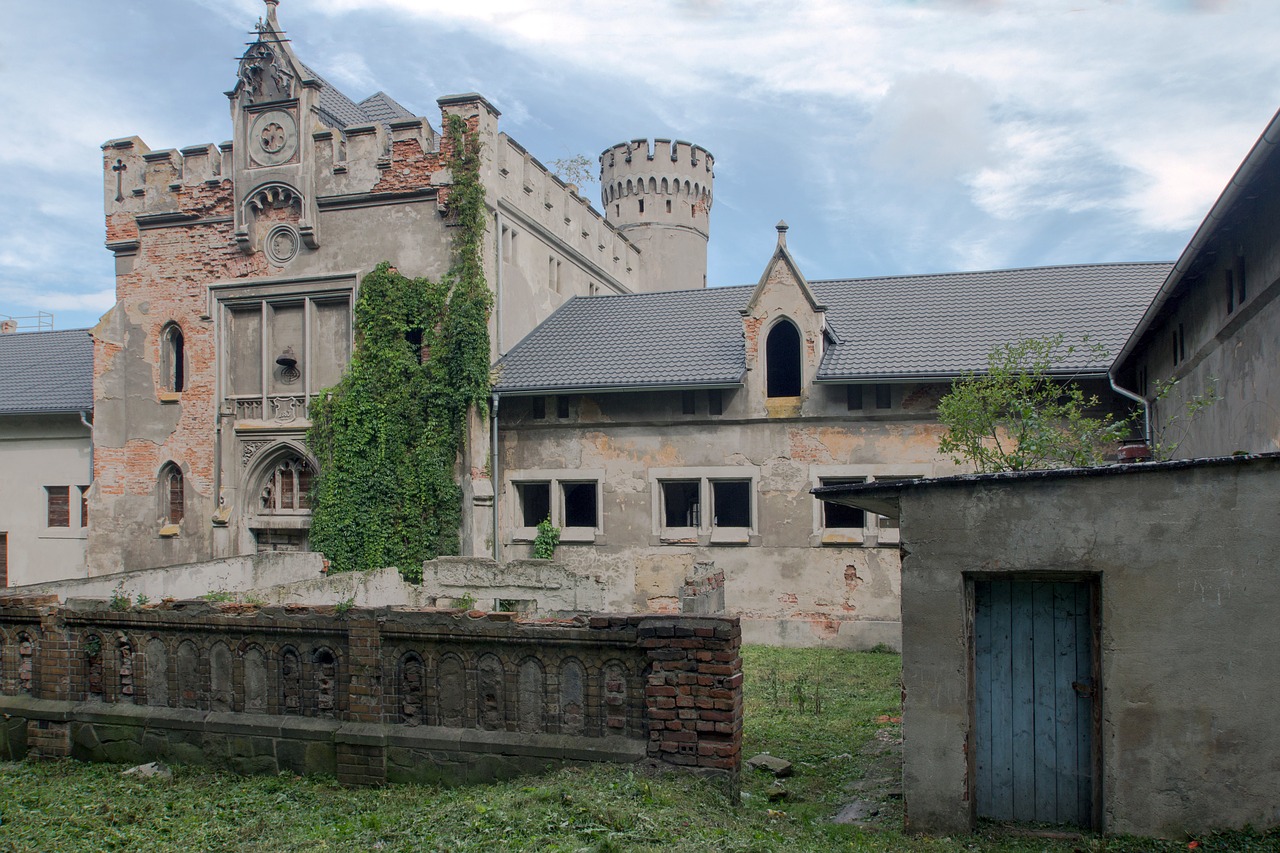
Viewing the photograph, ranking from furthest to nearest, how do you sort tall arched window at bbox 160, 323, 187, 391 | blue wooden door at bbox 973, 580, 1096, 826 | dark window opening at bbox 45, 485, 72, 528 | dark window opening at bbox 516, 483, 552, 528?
dark window opening at bbox 45, 485, 72, 528
tall arched window at bbox 160, 323, 187, 391
dark window opening at bbox 516, 483, 552, 528
blue wooden door at bbox 973, 580, 1096, 826

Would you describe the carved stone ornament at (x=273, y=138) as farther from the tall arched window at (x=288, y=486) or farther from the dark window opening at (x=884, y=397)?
the dark window opening at (x=884, y=397)

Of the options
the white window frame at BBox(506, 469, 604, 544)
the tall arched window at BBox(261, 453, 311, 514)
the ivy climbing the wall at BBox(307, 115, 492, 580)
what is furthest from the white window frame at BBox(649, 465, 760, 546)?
the tall arched window at BBox(261, 453, 311, 514)

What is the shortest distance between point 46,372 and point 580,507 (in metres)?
16.9

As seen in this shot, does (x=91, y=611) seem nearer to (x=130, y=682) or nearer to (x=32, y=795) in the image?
(x=130, y=682)

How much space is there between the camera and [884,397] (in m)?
19.0

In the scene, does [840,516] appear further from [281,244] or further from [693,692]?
[281,244]

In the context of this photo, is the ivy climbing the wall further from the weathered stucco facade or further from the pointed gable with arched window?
the weathered stucco facade

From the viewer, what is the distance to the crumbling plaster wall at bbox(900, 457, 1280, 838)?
7.40 metres

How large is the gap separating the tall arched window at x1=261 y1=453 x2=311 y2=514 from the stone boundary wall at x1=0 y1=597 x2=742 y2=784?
11253 millimetres

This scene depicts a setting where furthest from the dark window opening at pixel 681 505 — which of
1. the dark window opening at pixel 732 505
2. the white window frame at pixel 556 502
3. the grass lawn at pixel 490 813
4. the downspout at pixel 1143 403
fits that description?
the grass lawn at pixel 490 813

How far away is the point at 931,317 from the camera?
67.6ft

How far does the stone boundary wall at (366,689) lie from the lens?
27.2 feet

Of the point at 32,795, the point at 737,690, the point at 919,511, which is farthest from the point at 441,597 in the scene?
the point at 919,511

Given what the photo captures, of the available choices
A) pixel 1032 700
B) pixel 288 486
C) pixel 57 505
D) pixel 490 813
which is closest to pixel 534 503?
pixel 288 486
